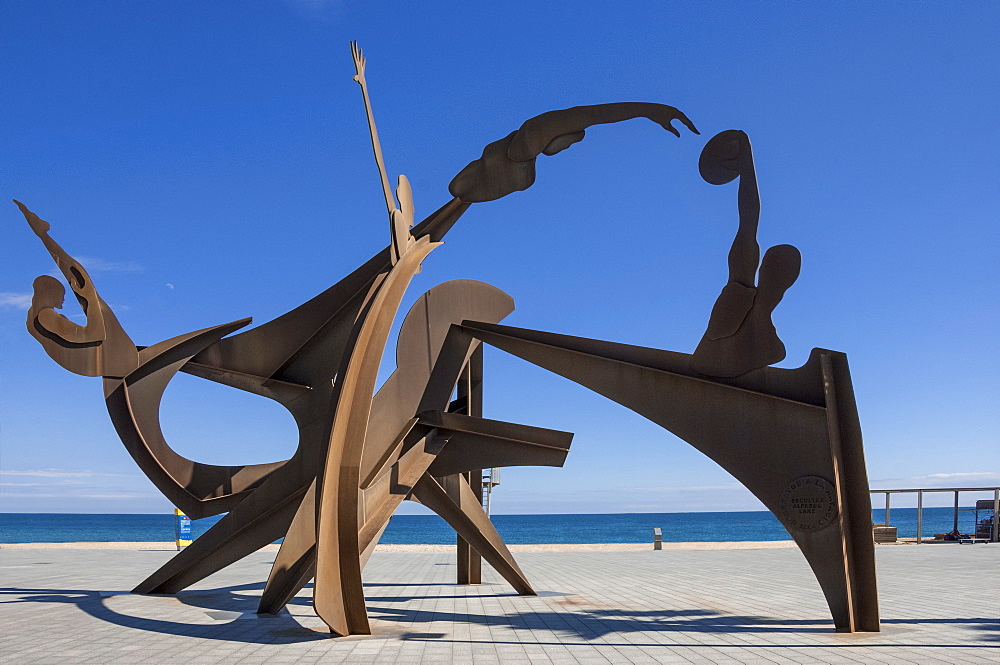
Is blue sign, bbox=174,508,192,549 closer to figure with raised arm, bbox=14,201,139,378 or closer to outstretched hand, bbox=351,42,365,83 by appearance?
figure with raised arm, bbox=14,201,139,378

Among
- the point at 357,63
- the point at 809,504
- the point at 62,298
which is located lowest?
the point at 809,504

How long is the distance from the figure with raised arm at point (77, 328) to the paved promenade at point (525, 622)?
3.18 metres

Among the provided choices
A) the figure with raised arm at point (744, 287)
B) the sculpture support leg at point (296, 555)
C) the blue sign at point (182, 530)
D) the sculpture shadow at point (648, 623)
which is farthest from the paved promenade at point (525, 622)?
the blue sign at point (182, 530)

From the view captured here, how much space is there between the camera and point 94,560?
68.3 feet

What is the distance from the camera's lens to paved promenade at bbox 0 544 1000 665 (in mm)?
7094

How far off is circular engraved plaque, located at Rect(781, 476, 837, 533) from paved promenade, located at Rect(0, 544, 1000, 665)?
43.4 inches

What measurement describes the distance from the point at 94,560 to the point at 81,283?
484 inches

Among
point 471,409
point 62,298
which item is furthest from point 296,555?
point 62,298

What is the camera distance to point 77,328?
11.2m

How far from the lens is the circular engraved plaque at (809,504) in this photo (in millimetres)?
8633

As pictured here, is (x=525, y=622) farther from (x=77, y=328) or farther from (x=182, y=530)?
(x=182, y=530)

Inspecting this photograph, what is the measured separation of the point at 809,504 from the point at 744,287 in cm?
243

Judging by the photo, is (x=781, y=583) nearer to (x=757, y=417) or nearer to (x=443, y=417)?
(x=757, y=417)

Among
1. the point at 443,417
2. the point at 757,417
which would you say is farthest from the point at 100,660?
the point at 757,417
